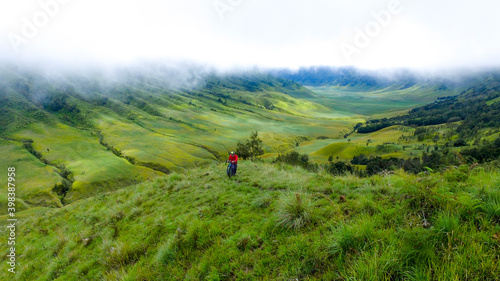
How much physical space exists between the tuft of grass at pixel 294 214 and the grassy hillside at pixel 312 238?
0.09 feet

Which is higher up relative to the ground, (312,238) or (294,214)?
(294,214)

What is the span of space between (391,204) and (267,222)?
3.35 m

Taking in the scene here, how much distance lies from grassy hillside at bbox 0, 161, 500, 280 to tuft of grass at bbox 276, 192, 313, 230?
1.1 inches

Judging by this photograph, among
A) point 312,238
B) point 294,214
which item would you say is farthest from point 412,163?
point 312,238

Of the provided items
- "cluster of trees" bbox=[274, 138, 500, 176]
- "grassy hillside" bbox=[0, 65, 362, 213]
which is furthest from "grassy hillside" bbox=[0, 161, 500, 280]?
"grassy hillside" bbox=[0, 65, 362, 213]

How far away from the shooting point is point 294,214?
19.1 ft

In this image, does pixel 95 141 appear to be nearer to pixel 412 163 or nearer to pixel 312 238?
pixel 412 163

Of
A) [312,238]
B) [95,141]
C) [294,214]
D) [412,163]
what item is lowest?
[95,141]

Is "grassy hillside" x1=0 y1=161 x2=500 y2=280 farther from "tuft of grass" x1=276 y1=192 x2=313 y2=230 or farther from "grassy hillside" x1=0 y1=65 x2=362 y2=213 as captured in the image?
"grassy hillside" x1=0 y1=65 x2=362 y2=213

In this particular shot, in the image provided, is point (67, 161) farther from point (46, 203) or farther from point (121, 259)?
point (121, 259)

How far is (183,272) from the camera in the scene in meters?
5.41

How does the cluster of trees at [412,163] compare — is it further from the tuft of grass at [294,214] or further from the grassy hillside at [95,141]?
the grassy hillside at [95,141]

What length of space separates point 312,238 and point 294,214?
0.95 metres

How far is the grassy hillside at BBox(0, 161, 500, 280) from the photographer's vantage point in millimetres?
3445
